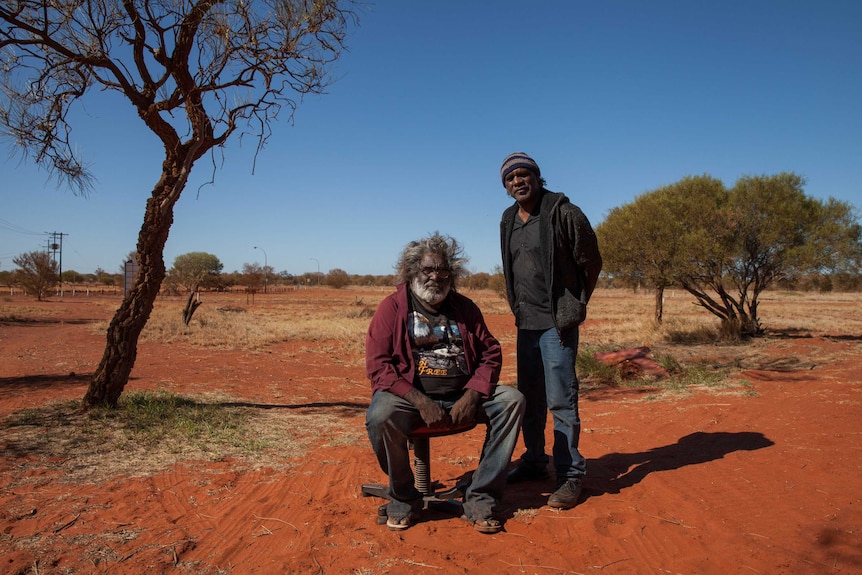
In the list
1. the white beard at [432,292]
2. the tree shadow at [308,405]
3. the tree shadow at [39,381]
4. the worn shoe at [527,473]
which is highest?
the white beard at [432,292]

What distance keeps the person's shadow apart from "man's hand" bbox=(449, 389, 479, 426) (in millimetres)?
1103

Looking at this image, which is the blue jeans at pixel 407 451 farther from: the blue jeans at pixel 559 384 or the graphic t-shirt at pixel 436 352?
the blue jeans at pixel 559 384

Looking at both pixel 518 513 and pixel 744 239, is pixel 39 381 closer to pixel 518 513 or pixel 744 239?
pixel 518 513

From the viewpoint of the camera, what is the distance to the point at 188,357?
1279 centimetres

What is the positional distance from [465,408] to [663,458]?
7.35 ft

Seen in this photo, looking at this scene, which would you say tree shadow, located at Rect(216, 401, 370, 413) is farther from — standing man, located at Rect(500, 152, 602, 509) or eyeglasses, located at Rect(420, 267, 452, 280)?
eyeglasses, located at Rect(420, 267, 452, 280)

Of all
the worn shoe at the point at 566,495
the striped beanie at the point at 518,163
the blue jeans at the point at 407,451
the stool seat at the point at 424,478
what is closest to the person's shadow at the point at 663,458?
the worn shoe at the point at 566,495

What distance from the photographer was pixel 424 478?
371 cm

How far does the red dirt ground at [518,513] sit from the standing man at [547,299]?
30 cm

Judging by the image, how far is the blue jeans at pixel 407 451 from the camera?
3.28 m

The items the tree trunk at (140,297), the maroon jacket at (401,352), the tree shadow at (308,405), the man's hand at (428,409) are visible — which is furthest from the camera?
the tree shadow at (308,405)

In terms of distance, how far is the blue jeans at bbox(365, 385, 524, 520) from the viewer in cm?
328

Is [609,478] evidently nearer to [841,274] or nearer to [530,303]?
[530,303]

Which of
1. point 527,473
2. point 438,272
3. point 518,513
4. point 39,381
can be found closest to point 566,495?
point 518,513
